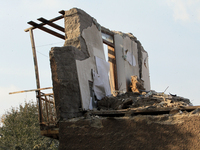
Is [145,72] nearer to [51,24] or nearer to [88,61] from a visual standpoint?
[88,61]

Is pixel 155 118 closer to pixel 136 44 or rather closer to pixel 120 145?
pixel 120 145

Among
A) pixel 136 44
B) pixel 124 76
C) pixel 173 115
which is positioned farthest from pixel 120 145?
pixel 136 44

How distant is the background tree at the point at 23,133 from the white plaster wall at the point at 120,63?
7.23 meters

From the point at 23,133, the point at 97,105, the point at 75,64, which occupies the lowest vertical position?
the point at 23,133

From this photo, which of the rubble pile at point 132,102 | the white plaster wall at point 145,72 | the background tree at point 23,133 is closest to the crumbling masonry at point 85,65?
the rubble pile at point 132,102

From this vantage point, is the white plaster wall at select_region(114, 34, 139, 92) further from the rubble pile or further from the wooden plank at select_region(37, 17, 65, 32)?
the wooden plank at select_region(37, 17, 65, 32)

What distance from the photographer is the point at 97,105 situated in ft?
22.5

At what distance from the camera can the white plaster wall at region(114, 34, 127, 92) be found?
343 inches

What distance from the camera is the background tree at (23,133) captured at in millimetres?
13984

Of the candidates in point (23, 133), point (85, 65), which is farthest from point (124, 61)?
point (23, 133)

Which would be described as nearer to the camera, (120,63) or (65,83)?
(65,83)

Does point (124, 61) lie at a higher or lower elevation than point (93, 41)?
lower

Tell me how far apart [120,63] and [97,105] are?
2488 mm

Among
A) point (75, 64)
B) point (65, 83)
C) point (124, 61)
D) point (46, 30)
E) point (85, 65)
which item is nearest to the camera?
point (65, 83)
